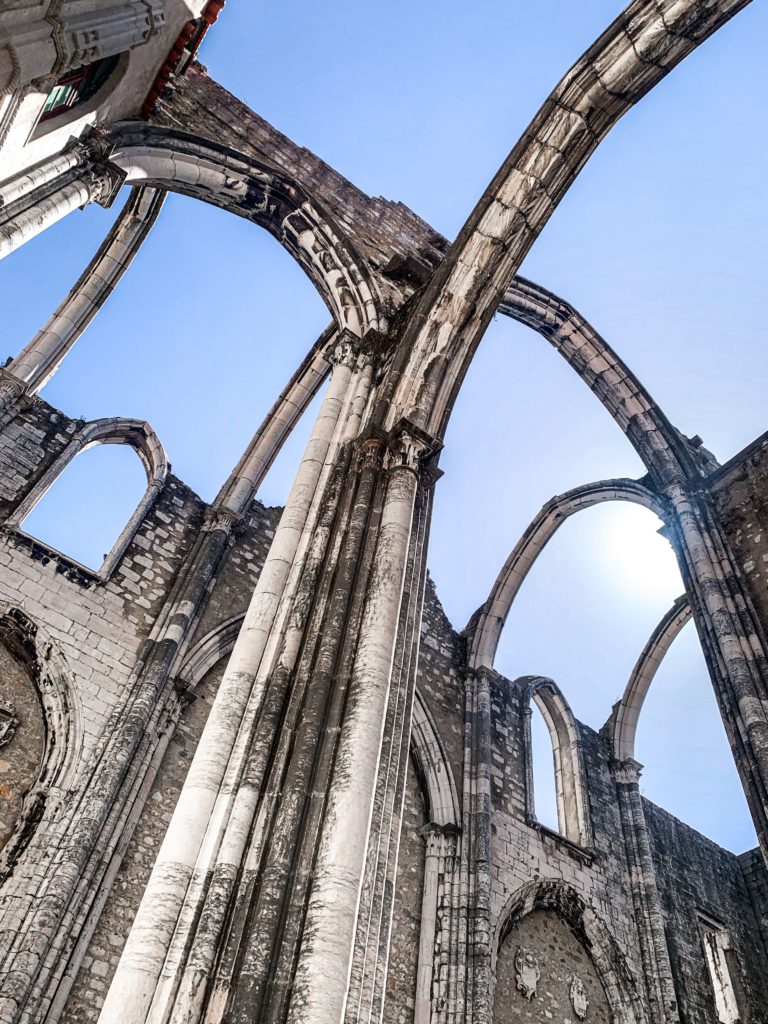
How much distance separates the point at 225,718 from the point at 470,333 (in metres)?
3.95

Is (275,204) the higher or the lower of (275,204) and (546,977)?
the higher

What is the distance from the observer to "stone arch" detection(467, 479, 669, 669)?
32.5 feet

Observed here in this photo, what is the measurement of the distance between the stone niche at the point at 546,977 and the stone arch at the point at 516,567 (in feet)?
10.4

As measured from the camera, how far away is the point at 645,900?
9305 mm

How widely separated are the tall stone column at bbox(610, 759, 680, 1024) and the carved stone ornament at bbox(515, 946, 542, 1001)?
5.06 ft

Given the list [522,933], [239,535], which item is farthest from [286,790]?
[522,933]

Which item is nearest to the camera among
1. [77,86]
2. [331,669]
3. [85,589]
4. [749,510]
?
[331,669]

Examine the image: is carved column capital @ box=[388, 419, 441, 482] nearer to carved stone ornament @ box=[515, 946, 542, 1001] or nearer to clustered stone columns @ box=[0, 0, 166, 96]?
clustered stone columns @ box=[0, 0, 166, 96]

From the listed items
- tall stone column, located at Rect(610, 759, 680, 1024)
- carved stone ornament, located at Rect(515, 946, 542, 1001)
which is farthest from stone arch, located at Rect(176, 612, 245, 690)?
tall stone column, located at Rect(610, 759, 680, 1024)

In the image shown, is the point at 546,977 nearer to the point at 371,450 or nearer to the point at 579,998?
the point at 579,998

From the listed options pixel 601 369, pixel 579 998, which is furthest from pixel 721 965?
pixel 601 369

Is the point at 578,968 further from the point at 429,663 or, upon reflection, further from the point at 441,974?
the point at 429,663

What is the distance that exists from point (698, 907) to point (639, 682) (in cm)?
322

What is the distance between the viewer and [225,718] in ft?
11.6
